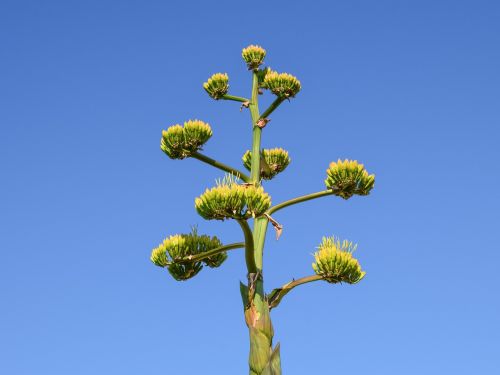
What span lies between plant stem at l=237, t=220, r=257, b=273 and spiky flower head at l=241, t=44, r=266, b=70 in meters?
2.29

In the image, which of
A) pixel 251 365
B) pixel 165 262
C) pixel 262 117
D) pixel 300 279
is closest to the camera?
pixel 251 365

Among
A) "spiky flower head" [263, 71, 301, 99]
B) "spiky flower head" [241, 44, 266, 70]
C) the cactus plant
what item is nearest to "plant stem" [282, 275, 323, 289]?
the cactus plant

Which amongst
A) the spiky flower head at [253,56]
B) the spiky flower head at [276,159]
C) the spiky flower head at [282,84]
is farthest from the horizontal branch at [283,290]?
the spiky flower head at [253,56]

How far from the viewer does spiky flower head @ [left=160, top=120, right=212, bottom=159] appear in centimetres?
654

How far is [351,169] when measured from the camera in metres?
6.04

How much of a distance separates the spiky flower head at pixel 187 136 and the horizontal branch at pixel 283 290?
1687 mm

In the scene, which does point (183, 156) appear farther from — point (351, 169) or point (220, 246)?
point (351, 169)

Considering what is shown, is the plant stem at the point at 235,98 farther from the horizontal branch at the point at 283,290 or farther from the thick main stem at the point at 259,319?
the horizontal branch at the point at 283,290

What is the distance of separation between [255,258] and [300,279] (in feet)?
1.47

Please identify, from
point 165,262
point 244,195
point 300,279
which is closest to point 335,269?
point 300,279

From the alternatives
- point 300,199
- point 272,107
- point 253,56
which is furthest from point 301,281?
point 253,56

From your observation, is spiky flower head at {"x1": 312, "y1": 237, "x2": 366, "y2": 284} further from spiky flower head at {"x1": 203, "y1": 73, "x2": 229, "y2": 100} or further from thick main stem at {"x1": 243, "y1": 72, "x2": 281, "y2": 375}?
spiky flower head at {"x1": 203, "y1": 73, "x2": 229, "y2": 100}

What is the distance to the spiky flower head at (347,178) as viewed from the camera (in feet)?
19.8

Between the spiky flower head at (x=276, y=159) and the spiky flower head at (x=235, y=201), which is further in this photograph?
the spiky flower head at (x=276, y=159)
